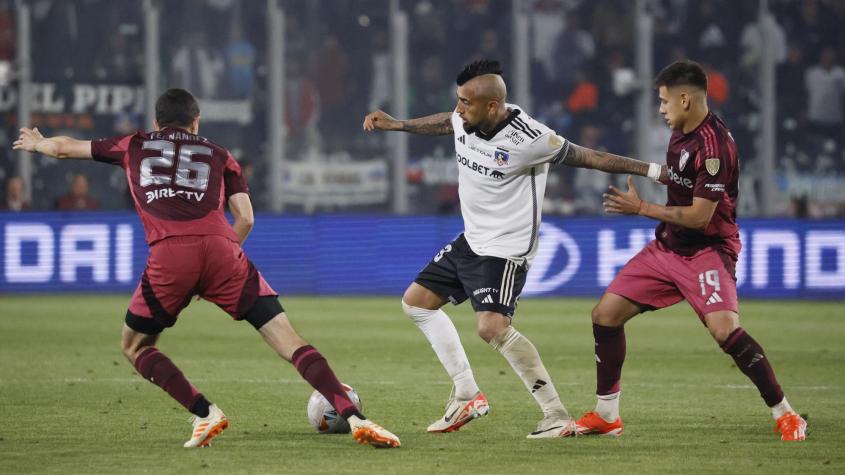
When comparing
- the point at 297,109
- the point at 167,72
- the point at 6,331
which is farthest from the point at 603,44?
the point at 6,331

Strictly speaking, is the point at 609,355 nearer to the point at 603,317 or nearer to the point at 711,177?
the point at 603,317

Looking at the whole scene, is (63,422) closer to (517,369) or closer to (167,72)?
(517,369)

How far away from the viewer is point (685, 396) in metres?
9.60

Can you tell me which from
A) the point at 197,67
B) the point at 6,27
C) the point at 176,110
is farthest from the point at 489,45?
the point at 176,110

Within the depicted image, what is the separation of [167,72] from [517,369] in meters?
14.4

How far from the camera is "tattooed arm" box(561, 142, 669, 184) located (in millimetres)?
7550

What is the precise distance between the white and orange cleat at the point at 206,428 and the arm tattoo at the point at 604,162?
7.60 feet

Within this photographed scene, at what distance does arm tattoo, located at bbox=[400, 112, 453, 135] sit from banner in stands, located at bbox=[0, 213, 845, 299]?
1098 cm

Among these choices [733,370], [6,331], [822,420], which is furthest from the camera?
[6,331]

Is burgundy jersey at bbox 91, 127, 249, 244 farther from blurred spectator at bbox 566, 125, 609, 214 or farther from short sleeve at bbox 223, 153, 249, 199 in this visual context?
blurred spectator at bbox 566, 125, 609, 214

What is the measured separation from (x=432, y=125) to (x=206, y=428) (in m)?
2.35

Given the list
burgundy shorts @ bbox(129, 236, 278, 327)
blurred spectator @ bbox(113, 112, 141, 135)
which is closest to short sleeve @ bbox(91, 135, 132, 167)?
burgundy shorts @ bbox(129, 236, 278, 327)

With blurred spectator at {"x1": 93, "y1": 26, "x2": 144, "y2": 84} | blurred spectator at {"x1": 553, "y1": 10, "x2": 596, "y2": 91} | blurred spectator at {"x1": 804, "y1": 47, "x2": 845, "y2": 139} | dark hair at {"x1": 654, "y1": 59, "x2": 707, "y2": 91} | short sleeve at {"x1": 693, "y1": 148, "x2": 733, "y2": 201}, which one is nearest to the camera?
short sleeve at {"x1": 693, "y1": 148, "x2": 733, "y2": 201}

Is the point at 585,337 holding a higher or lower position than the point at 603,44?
lower
